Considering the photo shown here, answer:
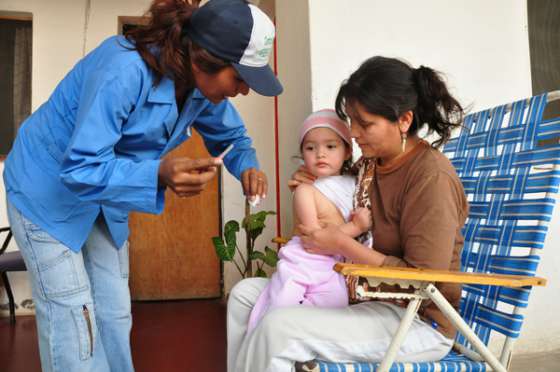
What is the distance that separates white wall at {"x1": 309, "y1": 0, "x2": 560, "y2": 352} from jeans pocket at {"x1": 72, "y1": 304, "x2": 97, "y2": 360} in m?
1.24

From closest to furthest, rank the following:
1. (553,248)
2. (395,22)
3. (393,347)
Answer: (393,347) → (395,22) → (553,248)

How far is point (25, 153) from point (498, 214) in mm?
1377

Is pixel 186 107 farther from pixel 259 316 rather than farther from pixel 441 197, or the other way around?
pixel 441 197

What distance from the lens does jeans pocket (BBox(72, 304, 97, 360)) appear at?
1361mm

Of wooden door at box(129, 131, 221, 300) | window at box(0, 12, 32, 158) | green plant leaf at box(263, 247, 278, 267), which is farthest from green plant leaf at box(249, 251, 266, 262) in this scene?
window at box(0, 12, 32, 158)

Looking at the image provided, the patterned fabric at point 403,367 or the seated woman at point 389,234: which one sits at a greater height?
the seated woman at point 389,234

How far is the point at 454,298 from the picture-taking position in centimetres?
134

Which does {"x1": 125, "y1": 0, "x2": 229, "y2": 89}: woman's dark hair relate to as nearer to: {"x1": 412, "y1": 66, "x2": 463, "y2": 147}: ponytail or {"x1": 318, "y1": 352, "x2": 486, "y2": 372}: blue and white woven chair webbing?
{"x1": 412, "y1": 66, "x2": 463, "y2": 147}: ponytail

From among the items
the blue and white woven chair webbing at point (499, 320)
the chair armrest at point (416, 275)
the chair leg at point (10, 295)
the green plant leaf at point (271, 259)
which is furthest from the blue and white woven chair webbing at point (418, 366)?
the chair leg at point (10, 295)

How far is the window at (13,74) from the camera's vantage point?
473 cm

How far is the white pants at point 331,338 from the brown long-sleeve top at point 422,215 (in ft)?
0.24

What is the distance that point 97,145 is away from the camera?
118 cm

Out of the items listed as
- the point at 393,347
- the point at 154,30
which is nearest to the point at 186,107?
the point at 154,30

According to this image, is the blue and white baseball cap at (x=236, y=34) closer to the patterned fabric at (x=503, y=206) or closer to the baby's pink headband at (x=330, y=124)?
the baby's pink headband at (x=330, y=124)
